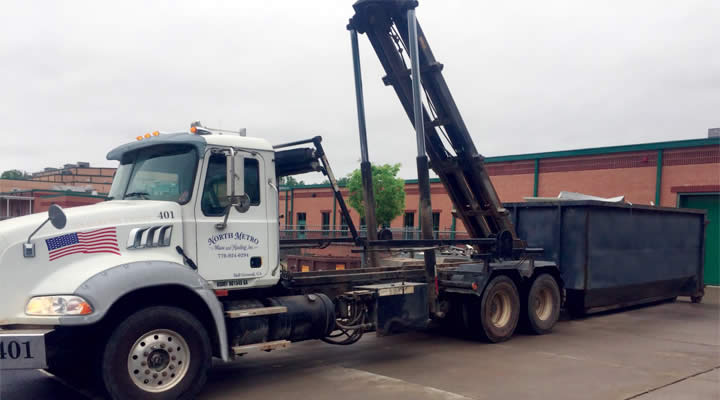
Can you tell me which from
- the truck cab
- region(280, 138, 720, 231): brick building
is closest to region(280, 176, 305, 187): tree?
the truck cab

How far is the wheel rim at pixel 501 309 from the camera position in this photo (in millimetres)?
9938

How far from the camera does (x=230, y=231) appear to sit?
661 centimetres

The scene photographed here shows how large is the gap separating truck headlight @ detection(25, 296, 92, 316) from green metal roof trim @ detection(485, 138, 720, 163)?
20147mm

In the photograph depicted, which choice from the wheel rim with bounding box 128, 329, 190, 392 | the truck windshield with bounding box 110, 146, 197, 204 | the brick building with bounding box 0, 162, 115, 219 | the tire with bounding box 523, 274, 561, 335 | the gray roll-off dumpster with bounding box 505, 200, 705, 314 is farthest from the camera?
the brick building with bounding box 0, 162, 115, 219

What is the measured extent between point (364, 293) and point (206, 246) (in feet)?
7.77

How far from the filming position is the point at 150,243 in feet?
19.9

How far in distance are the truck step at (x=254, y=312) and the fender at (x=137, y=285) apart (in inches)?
5.7

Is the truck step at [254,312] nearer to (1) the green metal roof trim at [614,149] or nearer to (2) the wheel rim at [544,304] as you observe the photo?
(2) the wheel rim at [544,304]

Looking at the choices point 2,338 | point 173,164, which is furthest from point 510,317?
point 2,338

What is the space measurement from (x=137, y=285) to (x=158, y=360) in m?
0.81

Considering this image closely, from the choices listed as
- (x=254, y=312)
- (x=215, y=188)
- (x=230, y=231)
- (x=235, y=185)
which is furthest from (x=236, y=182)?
(x=254, y=312)

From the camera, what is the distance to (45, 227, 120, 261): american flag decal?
219 inches

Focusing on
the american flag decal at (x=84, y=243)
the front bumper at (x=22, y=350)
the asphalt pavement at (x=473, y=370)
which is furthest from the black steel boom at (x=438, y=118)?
the front bumper at (x=22, y=350)

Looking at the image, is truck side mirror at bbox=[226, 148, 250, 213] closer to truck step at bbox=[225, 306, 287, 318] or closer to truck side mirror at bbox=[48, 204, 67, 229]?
truck step at bbox=[225, 306, 287, 318]
